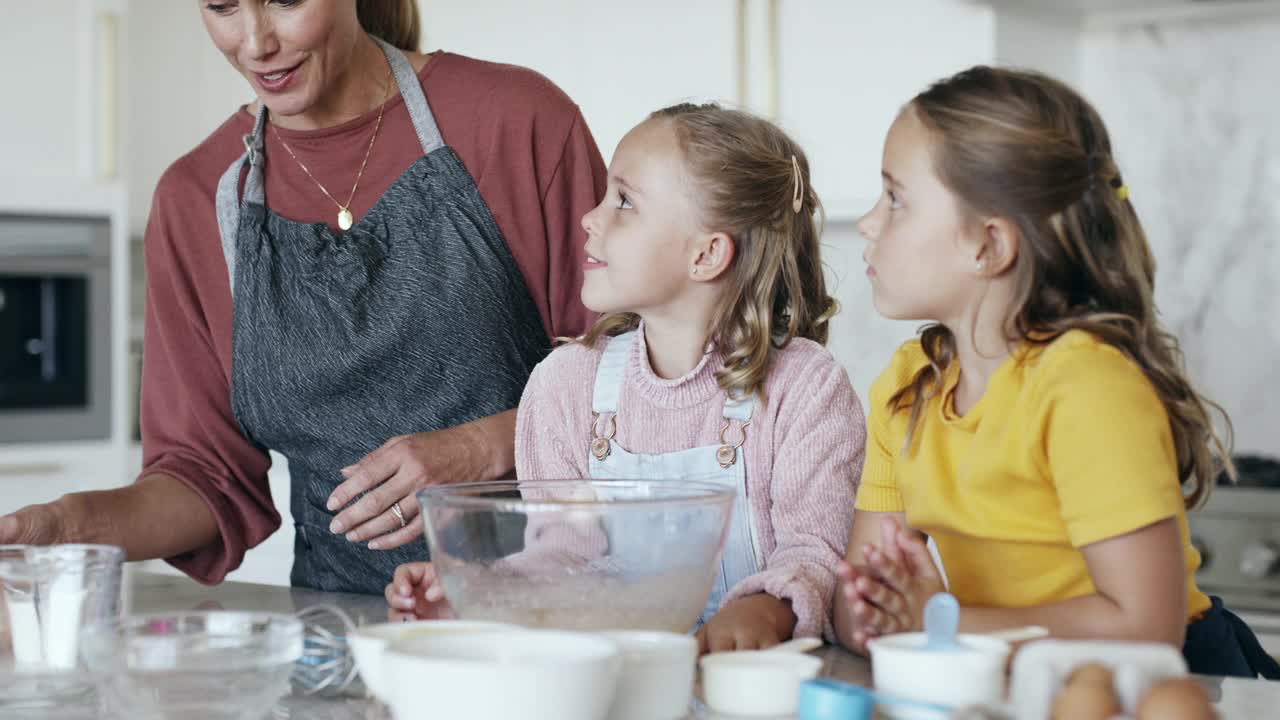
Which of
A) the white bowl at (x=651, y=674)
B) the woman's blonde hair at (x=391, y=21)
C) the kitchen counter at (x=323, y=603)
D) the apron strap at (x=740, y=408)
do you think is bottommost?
the kitchen counter at (x=323, y=603)

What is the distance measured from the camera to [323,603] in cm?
133

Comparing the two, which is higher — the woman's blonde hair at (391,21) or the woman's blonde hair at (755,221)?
the woman's blonde hair at (391,21)

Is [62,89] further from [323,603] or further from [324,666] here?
[324,666]

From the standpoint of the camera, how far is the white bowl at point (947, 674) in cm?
76

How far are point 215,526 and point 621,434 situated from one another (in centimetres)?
47

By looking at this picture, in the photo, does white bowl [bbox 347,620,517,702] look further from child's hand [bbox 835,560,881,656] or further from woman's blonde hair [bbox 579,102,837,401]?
woman's blonde hair [bbox 579,102,837,401]

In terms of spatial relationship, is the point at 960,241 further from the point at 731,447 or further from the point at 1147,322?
the point at 731,447

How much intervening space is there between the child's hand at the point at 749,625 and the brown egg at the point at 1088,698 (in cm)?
37

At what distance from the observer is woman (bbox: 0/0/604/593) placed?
1544 millimetres

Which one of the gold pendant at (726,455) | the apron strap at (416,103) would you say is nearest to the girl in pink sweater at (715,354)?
the gold pendant at (726,455)

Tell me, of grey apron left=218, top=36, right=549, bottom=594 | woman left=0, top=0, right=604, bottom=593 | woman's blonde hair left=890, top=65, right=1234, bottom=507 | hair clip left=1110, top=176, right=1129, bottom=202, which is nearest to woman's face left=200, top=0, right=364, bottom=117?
woman left=0, top=0, right=604, bottom=593

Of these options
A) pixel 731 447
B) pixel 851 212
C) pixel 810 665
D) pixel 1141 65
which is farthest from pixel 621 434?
pixel 1141 65

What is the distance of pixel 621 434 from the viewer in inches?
56.6

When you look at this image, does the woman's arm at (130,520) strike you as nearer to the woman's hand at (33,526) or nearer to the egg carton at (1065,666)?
the woman's hand at (33,526)
